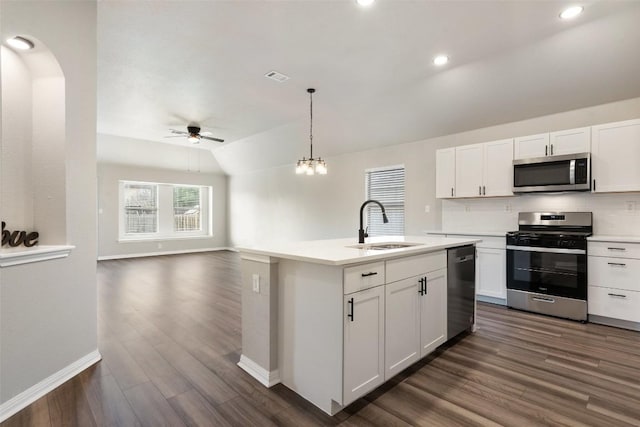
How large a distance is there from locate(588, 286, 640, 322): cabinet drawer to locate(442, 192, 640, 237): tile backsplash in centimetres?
74

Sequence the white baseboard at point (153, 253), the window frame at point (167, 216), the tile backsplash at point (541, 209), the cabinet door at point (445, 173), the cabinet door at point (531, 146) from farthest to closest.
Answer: the window frame at point (167, 216) < the white baseboard at point (153, 253) < the cabinet door at point (445, 173) < the cabinet door at point (531, 146) < the tile backsplash at point (541, 209)

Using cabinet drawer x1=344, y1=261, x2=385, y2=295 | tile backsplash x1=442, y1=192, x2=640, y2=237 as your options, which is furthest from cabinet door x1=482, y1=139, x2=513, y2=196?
cabinet drawer x1=344, y1=261, x2=385, y2=295

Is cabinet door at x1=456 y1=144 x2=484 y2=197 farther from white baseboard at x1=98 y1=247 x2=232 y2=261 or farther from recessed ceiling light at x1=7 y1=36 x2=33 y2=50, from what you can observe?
white baseboard at x1=98 y1=247 x2=232 y2=261

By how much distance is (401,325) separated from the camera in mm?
2186

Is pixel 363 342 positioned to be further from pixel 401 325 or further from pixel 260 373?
pixel 260 373

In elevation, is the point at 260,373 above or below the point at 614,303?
below

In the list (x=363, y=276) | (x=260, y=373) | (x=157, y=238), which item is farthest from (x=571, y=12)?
(x=157, y=238)

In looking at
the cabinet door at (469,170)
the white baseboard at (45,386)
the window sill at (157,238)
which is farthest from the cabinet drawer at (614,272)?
the window sill at (157,238)

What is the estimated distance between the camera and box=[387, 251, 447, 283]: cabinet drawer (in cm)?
211

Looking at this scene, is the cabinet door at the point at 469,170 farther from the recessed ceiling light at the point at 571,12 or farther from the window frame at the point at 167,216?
the window frame at the point at 167,216

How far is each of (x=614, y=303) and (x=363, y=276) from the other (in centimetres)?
321

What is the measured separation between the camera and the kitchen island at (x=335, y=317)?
1.79 metres

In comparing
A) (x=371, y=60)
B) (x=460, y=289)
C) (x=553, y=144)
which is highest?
(x=371, y=60)

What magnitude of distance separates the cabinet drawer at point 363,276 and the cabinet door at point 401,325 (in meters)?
0.15
